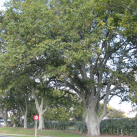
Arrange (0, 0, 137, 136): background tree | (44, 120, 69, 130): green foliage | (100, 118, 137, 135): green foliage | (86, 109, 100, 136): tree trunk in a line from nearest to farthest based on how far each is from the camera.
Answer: (0, 0, 137, 136): background tree → (86, 109, 100, 136): tree trunk → (100, 118, 137, 135): green foliage → (44, 120, 69, 130): green foliage

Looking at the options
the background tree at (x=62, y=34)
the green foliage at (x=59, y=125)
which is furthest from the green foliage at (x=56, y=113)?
the background tree at (x=62, y=34)

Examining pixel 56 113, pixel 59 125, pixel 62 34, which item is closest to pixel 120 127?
pixel 62 34

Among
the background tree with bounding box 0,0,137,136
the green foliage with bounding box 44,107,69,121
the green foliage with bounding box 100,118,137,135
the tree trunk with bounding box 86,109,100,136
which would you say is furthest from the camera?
the green foliage with bounding box 44,107,69,121

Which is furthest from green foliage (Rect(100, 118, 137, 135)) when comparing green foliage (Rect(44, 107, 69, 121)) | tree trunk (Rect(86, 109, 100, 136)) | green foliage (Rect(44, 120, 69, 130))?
green foliage (Rect(44, 107, 69, 121))

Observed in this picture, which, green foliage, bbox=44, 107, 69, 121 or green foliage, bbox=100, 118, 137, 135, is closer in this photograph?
green foliage, bbox=100, 118, 137, 135

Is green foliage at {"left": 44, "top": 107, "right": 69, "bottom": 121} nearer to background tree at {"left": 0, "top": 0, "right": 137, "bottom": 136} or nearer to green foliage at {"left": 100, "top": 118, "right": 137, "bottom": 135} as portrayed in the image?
green foliage at {"left": 100, "top": 118, "right": 137, "bottom": 135}

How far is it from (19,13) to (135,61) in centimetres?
1171

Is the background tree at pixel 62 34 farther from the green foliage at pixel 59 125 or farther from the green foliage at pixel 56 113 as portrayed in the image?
the green foliage at pixel 56 113

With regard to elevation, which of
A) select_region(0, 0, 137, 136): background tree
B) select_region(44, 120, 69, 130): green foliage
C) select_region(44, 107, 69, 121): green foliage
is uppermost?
select_region(0, 0, 137, 136): background tree

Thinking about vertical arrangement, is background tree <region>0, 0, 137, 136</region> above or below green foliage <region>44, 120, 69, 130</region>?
above

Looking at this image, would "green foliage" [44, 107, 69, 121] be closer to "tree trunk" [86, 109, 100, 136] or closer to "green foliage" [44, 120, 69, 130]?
"green foliage" [44, 120, 69, 130]

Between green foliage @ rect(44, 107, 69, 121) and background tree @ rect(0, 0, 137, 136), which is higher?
background tree @ rect(0, 0, 137, 136)

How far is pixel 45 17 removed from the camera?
13.3 metres

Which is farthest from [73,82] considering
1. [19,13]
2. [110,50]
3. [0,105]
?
[0,105]
